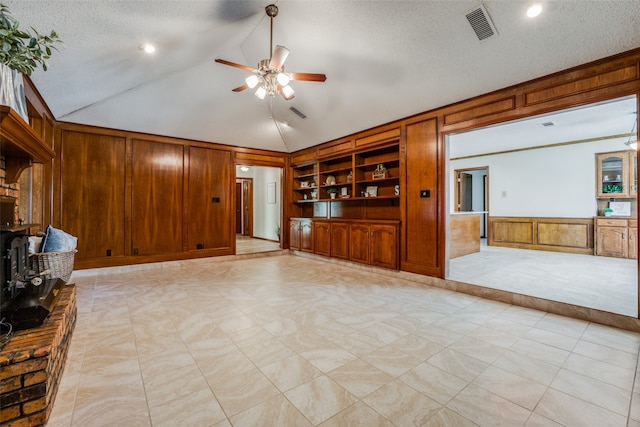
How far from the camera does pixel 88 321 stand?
2736mm

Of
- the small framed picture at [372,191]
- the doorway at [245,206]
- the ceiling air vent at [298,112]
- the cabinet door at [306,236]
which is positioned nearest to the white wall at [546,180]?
the small framed picture at [372,191]

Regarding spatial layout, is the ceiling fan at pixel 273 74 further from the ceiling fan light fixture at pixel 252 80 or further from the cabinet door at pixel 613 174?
the cabinet door at pixel 613 174

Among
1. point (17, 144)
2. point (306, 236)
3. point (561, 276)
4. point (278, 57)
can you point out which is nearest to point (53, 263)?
point (17, 144)

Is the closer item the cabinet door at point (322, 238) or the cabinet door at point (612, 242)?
the cabinet door at point (612, 242)

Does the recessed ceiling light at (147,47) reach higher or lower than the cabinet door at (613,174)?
higher

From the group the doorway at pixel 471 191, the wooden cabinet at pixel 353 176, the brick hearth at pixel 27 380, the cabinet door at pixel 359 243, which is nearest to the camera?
the brick hearth at pixel 27 380

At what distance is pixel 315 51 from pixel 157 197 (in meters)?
3.92

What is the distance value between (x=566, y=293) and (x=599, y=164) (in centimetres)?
498

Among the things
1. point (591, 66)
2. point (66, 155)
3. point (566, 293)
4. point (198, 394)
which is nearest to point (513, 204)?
point (566, 293)

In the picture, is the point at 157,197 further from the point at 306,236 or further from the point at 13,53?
the point at 13,53

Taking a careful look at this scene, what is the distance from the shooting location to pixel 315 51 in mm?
3609

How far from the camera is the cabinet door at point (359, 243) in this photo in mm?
5070

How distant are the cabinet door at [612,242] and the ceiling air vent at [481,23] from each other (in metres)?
5.88

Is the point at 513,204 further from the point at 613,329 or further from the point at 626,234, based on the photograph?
the point at 613,329
